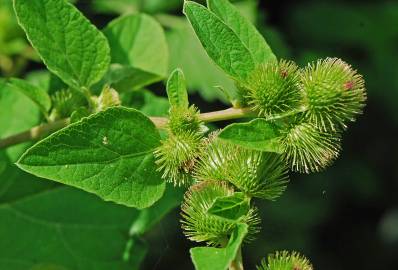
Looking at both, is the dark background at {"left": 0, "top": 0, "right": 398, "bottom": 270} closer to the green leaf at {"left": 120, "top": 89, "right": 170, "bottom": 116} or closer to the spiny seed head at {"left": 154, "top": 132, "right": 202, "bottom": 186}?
the green leaf at {"left": 120, "top": 89, "right": 170, "bottom": 116}

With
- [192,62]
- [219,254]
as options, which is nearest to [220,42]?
[219,254]

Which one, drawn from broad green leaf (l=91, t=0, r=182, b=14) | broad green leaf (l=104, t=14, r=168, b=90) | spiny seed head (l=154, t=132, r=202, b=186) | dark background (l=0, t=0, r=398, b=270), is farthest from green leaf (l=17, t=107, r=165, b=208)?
dark background (l=0, t=0, r=398, b=270)

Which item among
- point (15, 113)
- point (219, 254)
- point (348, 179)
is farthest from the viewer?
point (348, 179)

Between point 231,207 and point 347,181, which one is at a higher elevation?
point 231,207

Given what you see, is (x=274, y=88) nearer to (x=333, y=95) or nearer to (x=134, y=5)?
(x=333, y=95)

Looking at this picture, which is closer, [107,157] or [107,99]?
[107,157]

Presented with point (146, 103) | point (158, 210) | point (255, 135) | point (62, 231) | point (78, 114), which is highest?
point (255, 135)
